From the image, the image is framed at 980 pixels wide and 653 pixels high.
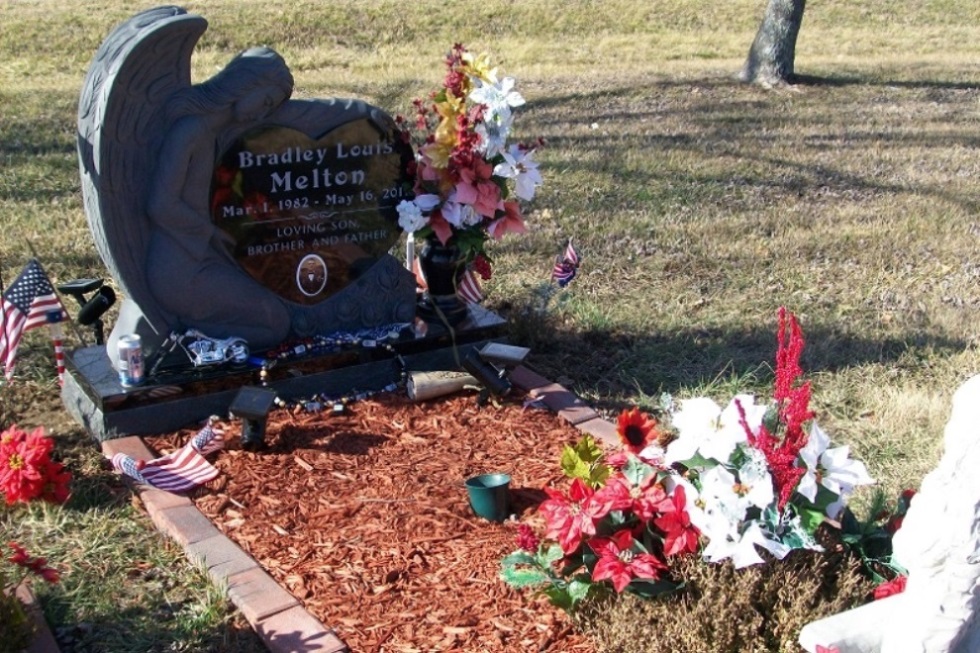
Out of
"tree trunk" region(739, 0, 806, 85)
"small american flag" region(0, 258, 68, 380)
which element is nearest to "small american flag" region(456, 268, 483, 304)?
"small american flag" region(0, 258, 68, 380)

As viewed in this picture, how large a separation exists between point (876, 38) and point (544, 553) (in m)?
20.8

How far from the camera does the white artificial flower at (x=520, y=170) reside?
5.93 meters

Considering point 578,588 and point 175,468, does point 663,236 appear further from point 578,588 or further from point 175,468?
point 578,588

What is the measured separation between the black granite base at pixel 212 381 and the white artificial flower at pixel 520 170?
0.82m

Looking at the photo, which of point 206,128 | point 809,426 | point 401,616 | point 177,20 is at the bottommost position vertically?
point 401,616

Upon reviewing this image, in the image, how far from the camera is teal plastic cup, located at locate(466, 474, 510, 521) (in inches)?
185

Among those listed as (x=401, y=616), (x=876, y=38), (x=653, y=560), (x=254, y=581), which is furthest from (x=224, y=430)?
(x=876, y=38)

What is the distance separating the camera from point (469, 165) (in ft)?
19.5

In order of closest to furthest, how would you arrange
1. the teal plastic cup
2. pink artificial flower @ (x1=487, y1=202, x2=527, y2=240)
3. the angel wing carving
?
the teal plastic cup
the angel wing carving
pink artificial flower @ (x1=487, y1=202, x2=527, y2=240)

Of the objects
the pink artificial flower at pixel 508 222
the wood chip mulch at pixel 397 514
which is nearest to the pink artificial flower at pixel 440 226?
the pink artificial flower at pixel 508 222

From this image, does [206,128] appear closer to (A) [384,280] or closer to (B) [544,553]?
(A) [384,280]

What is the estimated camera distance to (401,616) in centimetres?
406

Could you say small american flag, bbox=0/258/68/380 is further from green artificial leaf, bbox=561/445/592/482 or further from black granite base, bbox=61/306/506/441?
green artificial leaf, bbox=561/445/592/482

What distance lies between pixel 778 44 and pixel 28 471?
1359 cm
